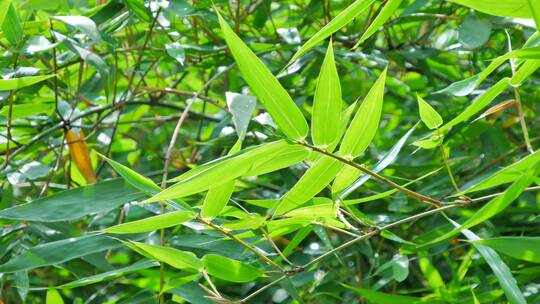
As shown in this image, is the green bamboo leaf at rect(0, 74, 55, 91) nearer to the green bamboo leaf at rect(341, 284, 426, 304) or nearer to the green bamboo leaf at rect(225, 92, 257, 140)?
the green bamboo leaf at rect(225, 92, 257, 140)

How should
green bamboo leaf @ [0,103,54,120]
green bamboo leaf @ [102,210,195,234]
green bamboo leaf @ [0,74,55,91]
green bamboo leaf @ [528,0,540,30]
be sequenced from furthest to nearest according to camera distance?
green bamboo leaf @ [0,103,54,120] → green bamboo leaf @ [0,74,55,91] → green bamboo leaf @ [102,210,195,234] → green bamboo leaf @ [528,0,540,30]

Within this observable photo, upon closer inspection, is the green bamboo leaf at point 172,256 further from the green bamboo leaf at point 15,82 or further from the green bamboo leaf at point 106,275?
the green bamboo leaf at point 15,82

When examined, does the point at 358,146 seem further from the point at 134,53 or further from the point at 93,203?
the point at 134,53

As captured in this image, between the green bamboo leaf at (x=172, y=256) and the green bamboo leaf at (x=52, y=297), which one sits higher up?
the green bamboo leaf at (x=172, y=256)

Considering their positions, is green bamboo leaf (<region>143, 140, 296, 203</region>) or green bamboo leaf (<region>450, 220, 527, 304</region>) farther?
green bamboo leaf (<region>450, 220, 527, 304</region>)

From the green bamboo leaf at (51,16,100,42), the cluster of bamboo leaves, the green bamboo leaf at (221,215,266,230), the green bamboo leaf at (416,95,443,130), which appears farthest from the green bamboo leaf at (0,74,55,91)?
the green bamboo leaf at (416,95,443,130)

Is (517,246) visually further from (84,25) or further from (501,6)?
(84,25)

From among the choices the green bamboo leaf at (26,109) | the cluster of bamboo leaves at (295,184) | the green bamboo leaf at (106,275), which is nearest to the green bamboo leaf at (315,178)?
the cluster of bamboo leaves at (295,184)
